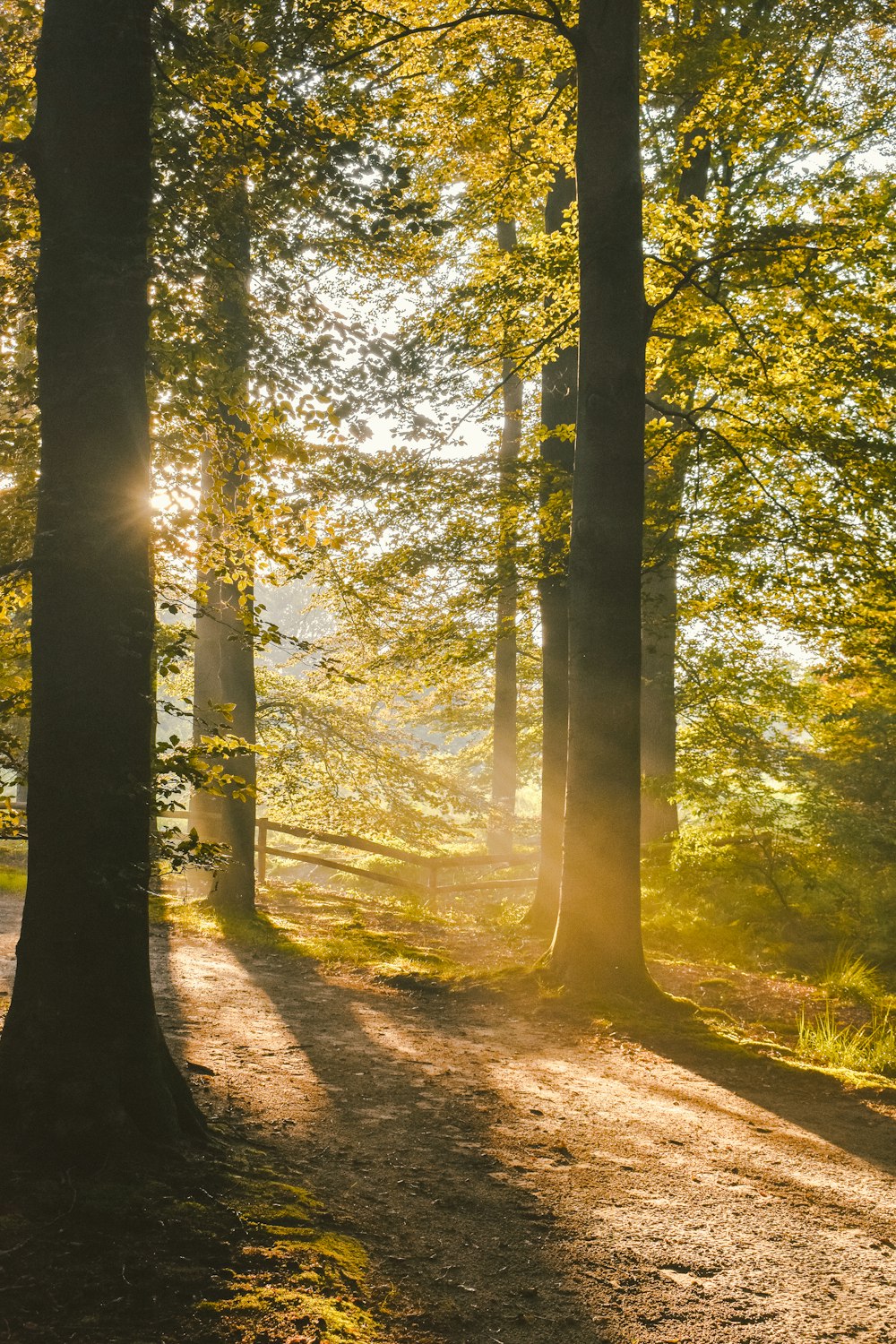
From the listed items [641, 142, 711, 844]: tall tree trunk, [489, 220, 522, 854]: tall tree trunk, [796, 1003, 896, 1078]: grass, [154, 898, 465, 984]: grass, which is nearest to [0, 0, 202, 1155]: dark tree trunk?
[796, 1003, 896, 1078]: grass

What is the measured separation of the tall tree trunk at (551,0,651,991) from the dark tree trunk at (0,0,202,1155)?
13.7 ft

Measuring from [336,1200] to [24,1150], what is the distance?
1221 millimetres

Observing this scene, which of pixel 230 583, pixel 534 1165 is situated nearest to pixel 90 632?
pixel 230 583

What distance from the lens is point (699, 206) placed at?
31.0ft

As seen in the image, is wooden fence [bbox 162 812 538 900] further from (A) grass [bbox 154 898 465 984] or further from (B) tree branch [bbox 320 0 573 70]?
(B) tree branch [bbox 320 0 573 70]

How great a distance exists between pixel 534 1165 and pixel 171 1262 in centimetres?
200

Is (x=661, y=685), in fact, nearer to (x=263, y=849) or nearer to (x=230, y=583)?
(x=263, y=849)

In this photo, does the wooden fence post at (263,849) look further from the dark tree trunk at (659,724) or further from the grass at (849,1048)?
the grass at (849,1048)

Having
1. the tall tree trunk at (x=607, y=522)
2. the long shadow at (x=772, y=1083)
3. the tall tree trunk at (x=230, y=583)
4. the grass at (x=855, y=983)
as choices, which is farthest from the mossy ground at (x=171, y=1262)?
the grass at (x=855, y=983)

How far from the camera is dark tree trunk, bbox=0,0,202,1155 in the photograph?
330 cm

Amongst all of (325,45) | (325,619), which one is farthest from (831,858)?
(325,619)

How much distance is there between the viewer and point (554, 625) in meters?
11.6

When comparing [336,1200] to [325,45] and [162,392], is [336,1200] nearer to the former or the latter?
[162,392]

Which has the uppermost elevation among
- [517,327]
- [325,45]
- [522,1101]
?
[325,45]
